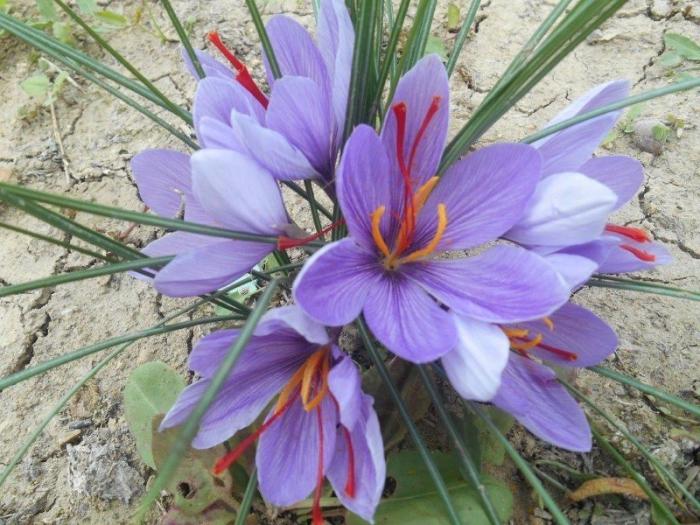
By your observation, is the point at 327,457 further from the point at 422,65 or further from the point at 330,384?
the point at 422,65

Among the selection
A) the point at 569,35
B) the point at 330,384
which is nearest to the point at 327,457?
the point at 330,384

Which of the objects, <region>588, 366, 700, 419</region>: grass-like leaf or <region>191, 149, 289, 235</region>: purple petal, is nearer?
<region>191, 149, 289, 235</region>: purple petal

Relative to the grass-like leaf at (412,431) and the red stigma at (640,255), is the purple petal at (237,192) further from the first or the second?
the red stigma at (640,255)

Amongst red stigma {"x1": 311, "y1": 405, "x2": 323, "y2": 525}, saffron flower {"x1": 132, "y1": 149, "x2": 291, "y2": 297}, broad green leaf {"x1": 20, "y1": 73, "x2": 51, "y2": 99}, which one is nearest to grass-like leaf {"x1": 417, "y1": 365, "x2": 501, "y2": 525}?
red stigma {"x1": 311, "y1": 405, "x2": 323, "y2": 525}

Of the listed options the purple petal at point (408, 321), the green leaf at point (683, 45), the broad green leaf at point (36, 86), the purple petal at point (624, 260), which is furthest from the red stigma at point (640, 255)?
the broad green leaf at point (36, 86)

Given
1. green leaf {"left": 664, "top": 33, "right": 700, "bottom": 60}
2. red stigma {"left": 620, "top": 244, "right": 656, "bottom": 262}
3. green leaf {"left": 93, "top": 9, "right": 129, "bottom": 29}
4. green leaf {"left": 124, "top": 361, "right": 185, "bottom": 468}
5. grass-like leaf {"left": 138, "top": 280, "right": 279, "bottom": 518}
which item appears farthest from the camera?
green leaf {"left": 93, "top": 9, "right": 129, "bottom": 29}

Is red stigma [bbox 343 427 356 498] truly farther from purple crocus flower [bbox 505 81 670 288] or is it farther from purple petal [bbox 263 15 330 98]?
purple petal [bbox 263 15 330 98]

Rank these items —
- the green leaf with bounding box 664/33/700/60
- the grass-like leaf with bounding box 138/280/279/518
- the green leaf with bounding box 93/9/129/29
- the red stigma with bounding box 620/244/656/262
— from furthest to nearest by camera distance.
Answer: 1. the green leaf with bounding box 93/9/129/29
2. the green leaf with bounding box 664/33/700/60
3. the red stigma with bounding box 620/244/656/262
4. the grass-like leaf with bounding box 138/280/279/518
